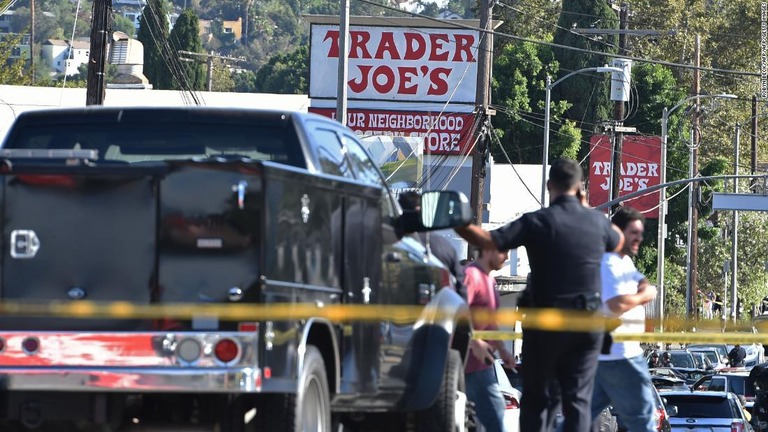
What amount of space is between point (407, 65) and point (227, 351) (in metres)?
41.8

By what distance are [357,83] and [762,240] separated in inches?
1721

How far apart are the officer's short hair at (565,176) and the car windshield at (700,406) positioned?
15.1 meters

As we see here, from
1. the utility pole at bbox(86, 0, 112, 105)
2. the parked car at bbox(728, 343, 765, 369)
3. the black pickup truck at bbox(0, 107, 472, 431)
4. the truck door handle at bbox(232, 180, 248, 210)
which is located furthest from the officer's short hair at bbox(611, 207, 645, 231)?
the parked car at bbox(728, 343, 765, 369)

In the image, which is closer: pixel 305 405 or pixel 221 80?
pixel 305 405

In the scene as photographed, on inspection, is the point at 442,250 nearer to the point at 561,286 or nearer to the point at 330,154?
the point at 561,286

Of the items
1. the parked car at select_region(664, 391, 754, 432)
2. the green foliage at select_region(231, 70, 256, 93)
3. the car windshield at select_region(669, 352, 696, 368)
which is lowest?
the car windshield at select_region(669, 352, 696, 368)

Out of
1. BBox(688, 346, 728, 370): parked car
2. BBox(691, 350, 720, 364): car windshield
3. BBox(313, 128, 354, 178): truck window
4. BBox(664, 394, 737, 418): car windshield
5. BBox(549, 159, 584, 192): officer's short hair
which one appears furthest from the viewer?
BBox(691, 350, 720, 364): car windshield

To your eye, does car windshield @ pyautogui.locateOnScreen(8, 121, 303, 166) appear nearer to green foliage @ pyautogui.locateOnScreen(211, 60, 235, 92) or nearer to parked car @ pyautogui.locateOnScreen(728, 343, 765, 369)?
parked car @ pyautogui.locateOnScreen(728, 343, 765, 369)

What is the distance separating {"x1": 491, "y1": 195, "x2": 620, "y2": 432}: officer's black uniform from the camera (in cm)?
868

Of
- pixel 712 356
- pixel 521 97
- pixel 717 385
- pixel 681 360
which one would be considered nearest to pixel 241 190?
pixel 717 385

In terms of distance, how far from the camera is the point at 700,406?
931 inches

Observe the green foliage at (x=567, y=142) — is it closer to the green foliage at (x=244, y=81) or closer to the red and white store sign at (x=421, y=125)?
the red and white store sign at (x=421, y=125)

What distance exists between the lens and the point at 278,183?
22.2 feet

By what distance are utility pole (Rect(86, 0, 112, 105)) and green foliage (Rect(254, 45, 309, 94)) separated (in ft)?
322
